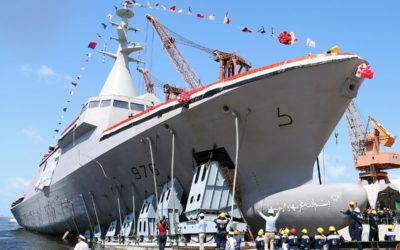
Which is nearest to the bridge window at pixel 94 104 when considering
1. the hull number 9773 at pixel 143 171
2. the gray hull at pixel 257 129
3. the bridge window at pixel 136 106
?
the bridge window at pixel 136 106

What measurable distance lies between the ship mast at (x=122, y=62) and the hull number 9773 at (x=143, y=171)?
26.6ft

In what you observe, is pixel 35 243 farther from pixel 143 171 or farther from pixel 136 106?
pixel 143 171

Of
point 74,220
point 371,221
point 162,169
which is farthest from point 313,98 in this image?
point 74,220

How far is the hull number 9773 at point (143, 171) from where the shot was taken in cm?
2067

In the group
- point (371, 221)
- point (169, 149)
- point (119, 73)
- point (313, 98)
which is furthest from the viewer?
point (119, 73)

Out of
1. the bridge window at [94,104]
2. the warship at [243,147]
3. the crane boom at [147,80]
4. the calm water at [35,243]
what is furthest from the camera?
the crane boom at [147,80]

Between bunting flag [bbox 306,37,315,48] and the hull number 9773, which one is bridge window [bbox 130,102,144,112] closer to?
the hull number 9773

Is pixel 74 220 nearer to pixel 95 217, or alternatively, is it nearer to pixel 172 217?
pixel 95 217

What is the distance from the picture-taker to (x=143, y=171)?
69.6ft

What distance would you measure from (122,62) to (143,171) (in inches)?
494

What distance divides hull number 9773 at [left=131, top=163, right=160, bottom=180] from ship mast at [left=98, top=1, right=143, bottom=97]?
8.11m

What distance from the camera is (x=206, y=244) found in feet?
50.6

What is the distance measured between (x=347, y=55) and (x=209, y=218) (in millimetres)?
8666

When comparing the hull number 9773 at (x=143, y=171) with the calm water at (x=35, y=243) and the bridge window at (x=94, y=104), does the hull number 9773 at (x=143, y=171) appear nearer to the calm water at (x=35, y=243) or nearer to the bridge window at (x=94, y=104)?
the bridge window at (x=94, y=104)
